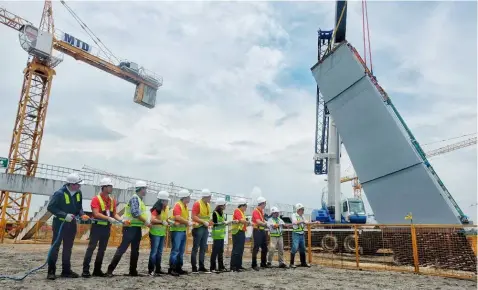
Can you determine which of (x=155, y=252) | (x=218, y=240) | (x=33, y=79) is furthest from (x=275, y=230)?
(x=33, y=79)

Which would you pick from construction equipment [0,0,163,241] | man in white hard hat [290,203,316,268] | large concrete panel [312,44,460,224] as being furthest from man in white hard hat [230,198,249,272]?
construction equipment [0,0,163,241]

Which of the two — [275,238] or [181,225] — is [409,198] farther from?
[181,225]

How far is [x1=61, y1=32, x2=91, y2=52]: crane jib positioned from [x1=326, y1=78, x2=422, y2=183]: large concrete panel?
100 feet

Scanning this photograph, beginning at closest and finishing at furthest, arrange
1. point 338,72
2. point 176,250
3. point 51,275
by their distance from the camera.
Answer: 1. point 51,275
2. point 176,250
3. point 338,72

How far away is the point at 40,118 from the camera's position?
31.1 m

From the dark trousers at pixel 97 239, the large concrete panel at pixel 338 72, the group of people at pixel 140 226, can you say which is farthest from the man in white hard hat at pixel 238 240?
the large concrete panel at pixel 338 72

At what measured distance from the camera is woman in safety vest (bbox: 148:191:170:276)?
6344 mm

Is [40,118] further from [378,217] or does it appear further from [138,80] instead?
[378,217]

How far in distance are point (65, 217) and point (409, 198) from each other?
25.9 ft

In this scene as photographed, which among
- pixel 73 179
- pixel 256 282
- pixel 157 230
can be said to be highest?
pixel 73 179

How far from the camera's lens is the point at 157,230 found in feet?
20.9

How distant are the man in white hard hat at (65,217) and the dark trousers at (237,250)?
3.19m

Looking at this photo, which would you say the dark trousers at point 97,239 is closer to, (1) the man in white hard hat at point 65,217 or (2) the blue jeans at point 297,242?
(1) the man in white hard hat at point 65,217

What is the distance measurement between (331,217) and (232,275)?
387 inches
